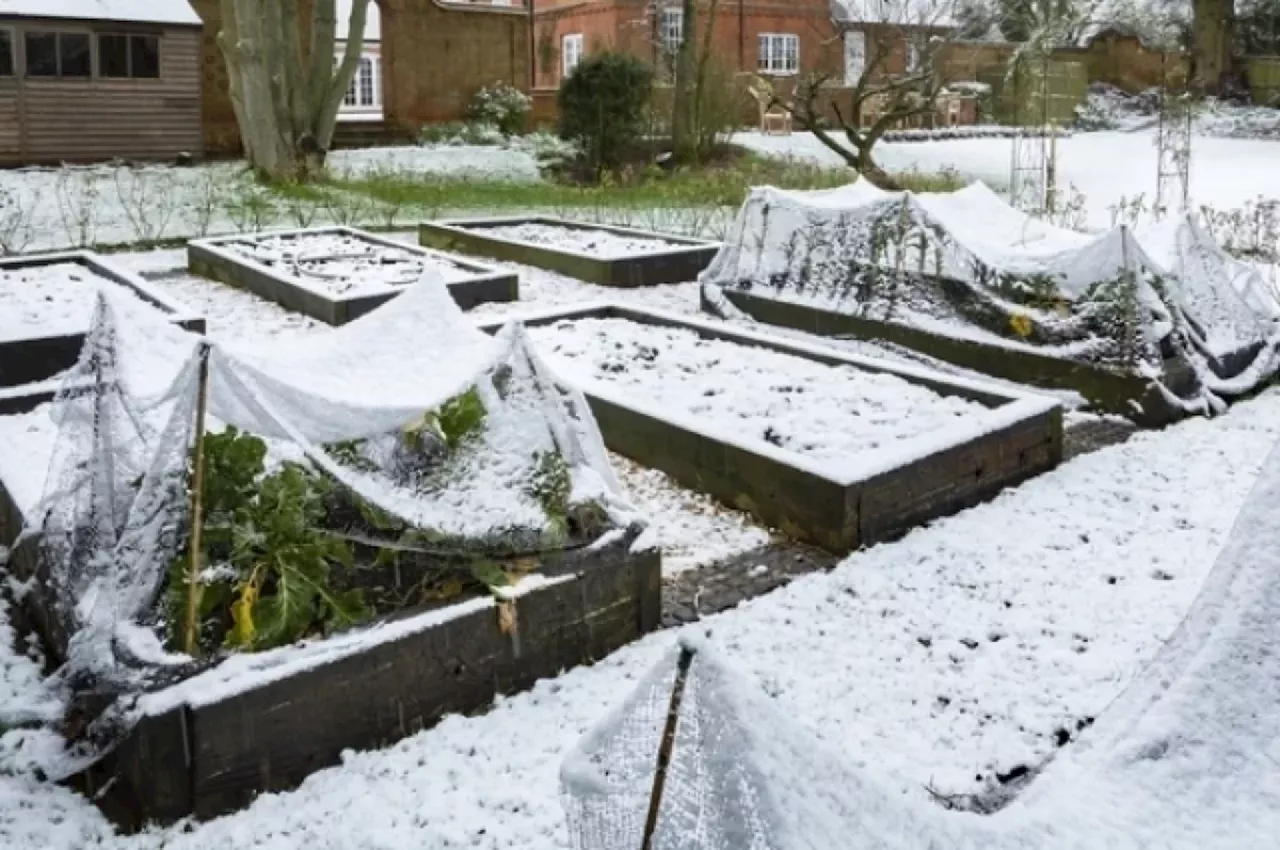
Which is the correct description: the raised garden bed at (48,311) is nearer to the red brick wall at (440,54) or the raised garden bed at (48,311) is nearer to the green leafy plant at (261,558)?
the green leafy plant at (261,558)

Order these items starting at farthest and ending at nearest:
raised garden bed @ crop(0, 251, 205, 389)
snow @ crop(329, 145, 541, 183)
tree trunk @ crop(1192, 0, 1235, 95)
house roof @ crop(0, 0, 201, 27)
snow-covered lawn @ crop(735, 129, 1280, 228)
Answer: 1. tree trunk @ crop(1192, 0, 1235, 95)
2. snow @ crop(329, 145, 541, 183)
3. house roof @ crop(0, 0, 201, 27)
4. snow-covered lawn @ crop(735, 129, 1280, 228)
5. raised garden bed @ crop(0, 251, 205, 389)

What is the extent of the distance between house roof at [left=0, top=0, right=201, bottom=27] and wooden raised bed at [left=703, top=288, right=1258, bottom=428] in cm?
1797

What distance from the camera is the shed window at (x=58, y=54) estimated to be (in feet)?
75.5

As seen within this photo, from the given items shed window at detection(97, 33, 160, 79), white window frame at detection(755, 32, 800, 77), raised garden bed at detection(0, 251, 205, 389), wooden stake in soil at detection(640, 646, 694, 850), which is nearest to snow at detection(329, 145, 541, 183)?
shed window at detection(97, 33, 160, 79)

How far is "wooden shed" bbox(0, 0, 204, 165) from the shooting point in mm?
22797

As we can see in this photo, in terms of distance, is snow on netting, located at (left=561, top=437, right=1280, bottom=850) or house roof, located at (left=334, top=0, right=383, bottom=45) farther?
house roof, located at (left=334, top=0, right=383, bottom=45)

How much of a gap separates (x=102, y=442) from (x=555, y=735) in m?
1.89

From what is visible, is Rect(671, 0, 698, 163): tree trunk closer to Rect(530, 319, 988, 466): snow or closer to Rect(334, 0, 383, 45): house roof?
Rect(530, 319, 988, 466): snow

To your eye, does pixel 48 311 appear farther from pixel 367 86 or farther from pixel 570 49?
pixel 367 86

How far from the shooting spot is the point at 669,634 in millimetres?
4941

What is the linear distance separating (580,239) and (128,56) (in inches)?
559

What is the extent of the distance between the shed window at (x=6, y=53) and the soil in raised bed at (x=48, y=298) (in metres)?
13.9

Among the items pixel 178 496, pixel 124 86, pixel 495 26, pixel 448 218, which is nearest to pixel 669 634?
pixel 178 496

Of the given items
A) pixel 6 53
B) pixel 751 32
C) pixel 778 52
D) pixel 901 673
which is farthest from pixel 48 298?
pixel 778 52
